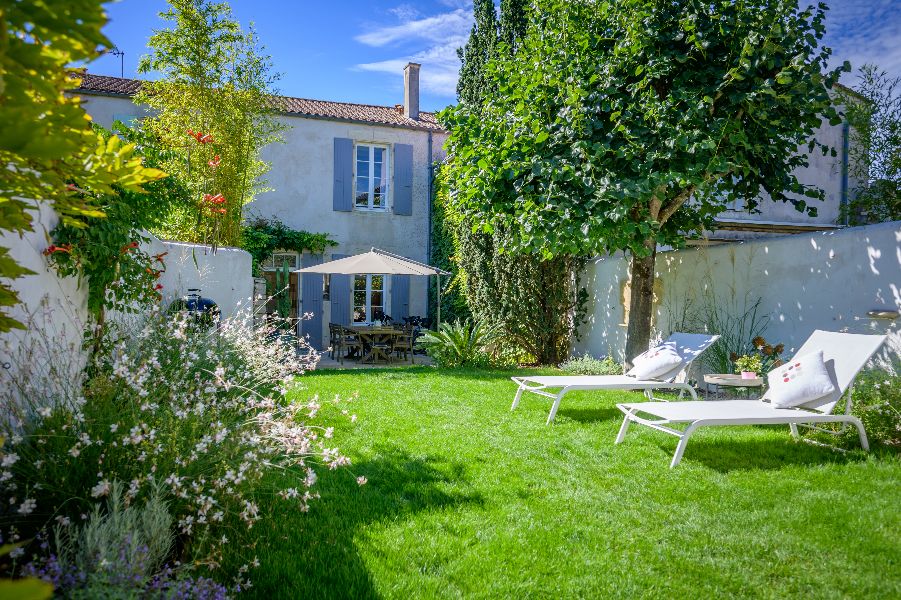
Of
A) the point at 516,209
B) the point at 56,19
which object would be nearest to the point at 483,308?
the point at 516,209

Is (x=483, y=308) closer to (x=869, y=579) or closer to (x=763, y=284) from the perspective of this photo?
(x=763, y=284)

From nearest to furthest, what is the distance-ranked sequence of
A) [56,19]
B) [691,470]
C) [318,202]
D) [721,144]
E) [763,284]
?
1. [56,19]
2. [691,470]
3. [721,144]
4. [763,284]
5. [318,202]

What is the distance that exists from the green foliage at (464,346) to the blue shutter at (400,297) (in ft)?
14.5

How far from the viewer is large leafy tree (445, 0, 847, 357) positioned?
5.88 meters

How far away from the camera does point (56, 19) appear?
1.03 meters

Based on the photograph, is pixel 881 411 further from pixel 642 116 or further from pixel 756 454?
pixel 642 116

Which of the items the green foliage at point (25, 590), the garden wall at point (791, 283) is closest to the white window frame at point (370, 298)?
the garden wall at point (791, 283)

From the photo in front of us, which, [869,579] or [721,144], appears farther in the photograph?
[721,144]

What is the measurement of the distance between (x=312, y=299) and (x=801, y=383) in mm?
11093

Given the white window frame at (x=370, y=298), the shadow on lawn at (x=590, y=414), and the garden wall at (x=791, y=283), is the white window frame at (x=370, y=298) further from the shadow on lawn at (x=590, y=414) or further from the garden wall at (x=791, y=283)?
the shadow on lawn at (x=590, y=414)

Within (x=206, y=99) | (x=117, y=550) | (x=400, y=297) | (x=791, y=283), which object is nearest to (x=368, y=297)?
(x=400, y=297)

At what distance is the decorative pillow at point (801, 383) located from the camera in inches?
180

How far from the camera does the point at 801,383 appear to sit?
15.3 feet

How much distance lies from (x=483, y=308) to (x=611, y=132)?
4922 millimetres
